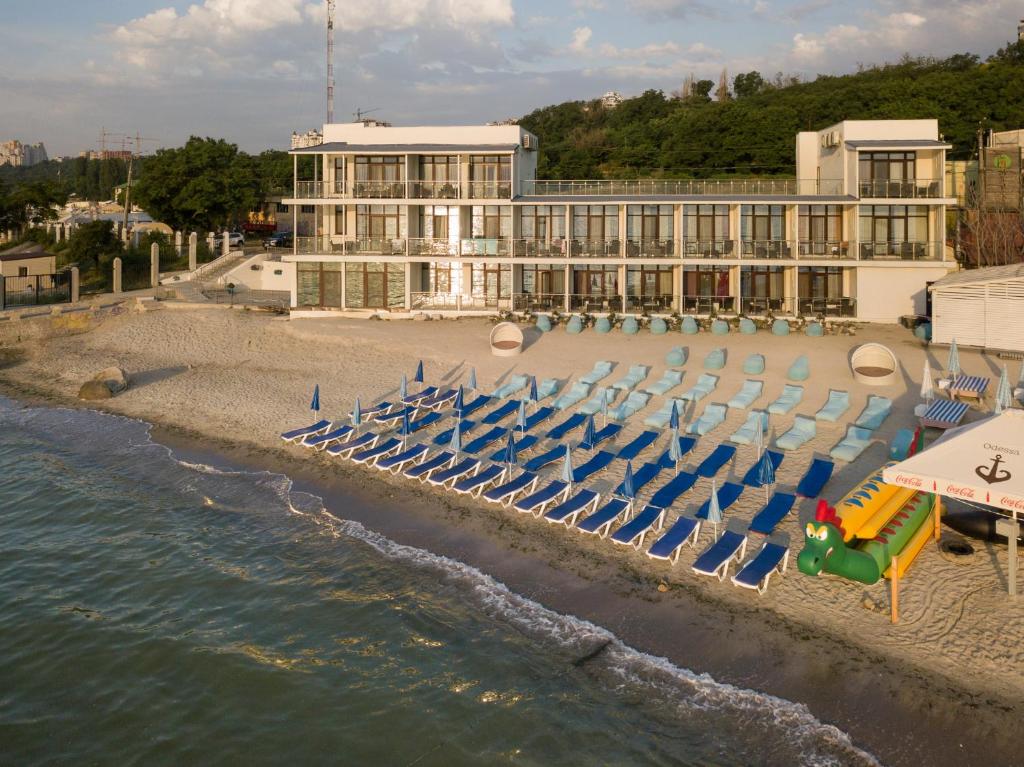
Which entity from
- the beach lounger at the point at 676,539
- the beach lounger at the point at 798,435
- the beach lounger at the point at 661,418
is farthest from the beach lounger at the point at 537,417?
the beach lounger at the point at 676,539

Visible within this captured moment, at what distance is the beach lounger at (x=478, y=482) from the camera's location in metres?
17.9

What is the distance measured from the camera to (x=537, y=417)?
2195 cm

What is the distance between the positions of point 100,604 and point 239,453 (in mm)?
7429

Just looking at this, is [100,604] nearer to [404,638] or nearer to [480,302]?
[404,638]

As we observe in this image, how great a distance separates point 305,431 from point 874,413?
15.0 metres

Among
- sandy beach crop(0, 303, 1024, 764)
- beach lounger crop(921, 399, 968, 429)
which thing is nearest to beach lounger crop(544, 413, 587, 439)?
sandy beach crop(0, 303, 1024, 764)

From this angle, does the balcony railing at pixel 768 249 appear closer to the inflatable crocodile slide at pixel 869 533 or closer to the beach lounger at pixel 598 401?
the beach lounger at pixel 598 401

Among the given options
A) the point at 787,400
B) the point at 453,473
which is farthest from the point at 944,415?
the point at 453,473

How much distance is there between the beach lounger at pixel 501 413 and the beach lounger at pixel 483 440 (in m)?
1.10

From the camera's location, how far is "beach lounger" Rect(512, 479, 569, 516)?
53.7 feet

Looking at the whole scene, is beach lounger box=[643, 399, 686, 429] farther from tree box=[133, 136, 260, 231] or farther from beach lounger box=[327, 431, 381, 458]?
tree box=[133, 136, 260, 231]

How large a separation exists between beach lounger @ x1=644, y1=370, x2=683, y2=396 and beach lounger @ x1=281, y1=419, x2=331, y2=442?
31.0 feet

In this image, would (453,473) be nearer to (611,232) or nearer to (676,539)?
(676,539)

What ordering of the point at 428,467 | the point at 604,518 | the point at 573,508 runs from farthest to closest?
the point at 428,467
the point at 573,508
the point at 604,518
